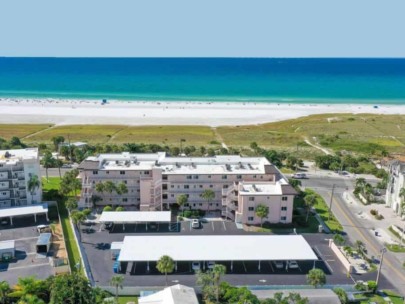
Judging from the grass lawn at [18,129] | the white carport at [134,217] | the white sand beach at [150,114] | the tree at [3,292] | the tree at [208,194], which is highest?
the white sand beach at [150,114]

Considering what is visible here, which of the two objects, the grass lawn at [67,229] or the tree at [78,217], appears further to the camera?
the tree at [78,217]

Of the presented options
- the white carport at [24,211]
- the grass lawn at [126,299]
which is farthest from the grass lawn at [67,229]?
the grass lawn at [126,299]

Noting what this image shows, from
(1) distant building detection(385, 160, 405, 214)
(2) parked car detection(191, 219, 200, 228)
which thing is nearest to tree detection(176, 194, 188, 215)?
(2) parked car detection(191, 219, 200, 228)

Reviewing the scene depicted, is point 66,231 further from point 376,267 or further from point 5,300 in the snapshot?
point 376,267

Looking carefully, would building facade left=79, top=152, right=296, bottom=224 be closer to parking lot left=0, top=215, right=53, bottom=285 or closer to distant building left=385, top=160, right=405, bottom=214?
parking lot left=0, top=215, right=53, bottom=285

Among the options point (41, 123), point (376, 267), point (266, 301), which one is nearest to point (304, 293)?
point (266, 301)

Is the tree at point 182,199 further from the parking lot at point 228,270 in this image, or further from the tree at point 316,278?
the tree at point 316,278
